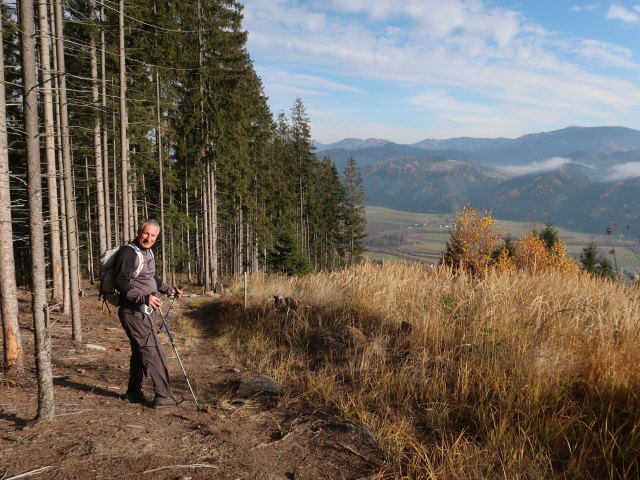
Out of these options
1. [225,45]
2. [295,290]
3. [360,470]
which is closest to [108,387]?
[360,470]

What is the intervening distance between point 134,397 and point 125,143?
27.5ft

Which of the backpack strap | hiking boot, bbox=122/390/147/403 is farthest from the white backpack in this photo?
hiking boot, bbox=122/390/147/403

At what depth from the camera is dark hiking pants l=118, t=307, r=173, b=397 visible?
4.39 meters

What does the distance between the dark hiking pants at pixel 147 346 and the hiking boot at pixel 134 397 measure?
1.06 feet

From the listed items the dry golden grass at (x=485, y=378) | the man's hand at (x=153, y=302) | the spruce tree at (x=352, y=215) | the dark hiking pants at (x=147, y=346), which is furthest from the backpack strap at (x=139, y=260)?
the spruce tree at (x=352, y=215)

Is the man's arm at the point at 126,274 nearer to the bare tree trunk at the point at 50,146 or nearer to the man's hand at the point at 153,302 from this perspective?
the man's hand at the point at 153,302

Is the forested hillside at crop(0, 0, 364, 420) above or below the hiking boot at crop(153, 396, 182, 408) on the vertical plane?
above

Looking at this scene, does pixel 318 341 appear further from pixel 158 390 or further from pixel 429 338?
pixel 158 390

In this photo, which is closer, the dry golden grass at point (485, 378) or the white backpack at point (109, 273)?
the dry golden grass at point (485, 378)

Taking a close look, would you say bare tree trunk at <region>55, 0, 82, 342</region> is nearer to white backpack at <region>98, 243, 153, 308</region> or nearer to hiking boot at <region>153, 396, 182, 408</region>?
white backpack at <region>98, 243, 153, 308</region>

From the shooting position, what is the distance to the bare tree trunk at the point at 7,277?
14.4 feet

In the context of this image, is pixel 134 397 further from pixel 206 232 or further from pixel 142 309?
pixel 206 232

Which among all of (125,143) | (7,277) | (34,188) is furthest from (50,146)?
(34,188)

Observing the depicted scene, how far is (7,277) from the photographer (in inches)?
194
